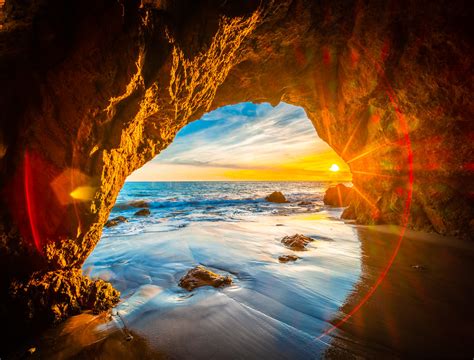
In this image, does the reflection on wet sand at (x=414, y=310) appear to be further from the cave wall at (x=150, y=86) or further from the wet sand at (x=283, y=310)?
the cave wall at (x=150, y=86)

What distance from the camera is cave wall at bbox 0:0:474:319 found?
110 inches

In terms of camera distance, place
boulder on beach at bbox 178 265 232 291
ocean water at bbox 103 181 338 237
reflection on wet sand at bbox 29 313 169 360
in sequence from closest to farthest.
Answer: reflection on wet sand at bbox 29 313 169 360, boulder on beach at bbox 178 265 232 291, ocean water at bbox 103 181 338 237

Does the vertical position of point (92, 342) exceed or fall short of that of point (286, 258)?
it exceeds it

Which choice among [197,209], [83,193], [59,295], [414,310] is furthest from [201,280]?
[197,209]

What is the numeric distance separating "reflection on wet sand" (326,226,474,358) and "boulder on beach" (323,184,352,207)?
595 inches

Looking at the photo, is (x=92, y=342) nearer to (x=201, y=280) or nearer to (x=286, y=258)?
(x=201, y=280)

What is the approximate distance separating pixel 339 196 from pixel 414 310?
19.5 metres

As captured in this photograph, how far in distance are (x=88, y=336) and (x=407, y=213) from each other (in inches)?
471

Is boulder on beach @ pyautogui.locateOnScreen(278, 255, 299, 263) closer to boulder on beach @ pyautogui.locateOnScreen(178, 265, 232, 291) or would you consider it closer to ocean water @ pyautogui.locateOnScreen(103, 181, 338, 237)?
boulder on beach @ pyautogui.locateOnScreen(178, 265, 232, 291)

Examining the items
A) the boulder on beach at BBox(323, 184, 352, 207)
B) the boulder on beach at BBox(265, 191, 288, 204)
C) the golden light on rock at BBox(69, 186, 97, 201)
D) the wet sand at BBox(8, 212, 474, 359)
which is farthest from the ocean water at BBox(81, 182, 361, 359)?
the boulder on beach at BBox(265, 191, 288, 204)

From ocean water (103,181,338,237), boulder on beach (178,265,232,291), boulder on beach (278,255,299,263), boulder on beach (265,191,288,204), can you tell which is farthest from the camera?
boulder on beach (265,191,288,204)

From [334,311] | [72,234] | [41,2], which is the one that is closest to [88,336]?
[72,234]

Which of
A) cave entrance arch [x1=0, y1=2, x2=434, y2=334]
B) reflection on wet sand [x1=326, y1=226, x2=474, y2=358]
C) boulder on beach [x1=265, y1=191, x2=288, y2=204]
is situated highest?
cave entrance arch [x1=0, y1=2, x2=434, y2=334]

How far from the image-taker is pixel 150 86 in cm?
367
